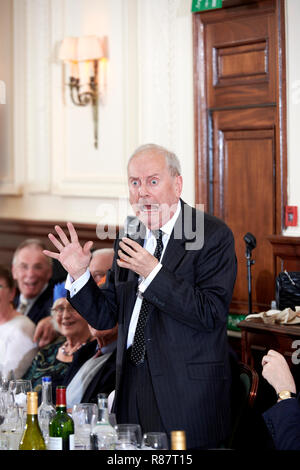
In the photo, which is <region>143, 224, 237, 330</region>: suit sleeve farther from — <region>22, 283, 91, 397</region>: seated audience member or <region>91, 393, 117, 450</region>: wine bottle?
<region>22, 283, 91, 397</region>: seated audience member

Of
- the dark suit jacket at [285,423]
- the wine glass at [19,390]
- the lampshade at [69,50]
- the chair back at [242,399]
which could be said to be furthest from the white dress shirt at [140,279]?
the lampshade at [69,50]

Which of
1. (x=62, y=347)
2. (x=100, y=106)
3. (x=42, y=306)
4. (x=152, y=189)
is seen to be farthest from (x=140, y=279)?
(x=100, y=106)

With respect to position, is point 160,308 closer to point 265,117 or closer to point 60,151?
point 265,117

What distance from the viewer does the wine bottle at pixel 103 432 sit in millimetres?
2000

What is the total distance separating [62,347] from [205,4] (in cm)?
235

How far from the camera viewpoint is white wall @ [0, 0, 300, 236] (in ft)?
15.8

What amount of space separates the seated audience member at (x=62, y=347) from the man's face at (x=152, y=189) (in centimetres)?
150

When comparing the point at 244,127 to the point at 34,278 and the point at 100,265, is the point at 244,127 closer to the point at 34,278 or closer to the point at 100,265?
the point at 100,265

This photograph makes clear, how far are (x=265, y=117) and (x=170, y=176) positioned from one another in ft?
6.37

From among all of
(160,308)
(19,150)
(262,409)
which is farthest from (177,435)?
(19,150)

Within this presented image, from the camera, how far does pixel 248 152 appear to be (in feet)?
14.9

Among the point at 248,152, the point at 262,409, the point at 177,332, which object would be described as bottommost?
the point at 262,409

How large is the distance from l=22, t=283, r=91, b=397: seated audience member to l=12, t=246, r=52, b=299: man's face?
908 mm

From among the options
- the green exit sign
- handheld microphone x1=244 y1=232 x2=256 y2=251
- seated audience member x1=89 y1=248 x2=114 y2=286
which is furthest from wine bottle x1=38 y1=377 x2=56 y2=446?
the green exit sign
